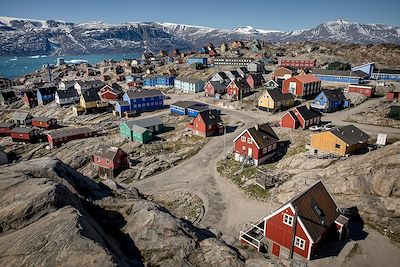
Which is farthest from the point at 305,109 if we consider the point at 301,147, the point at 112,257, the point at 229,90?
the point at 112,257

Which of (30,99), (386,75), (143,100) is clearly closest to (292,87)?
(386,75)

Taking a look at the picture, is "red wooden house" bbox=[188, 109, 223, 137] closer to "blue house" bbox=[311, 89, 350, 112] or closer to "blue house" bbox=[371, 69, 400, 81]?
"blue house" bbox=[311, 89, 350, 112]

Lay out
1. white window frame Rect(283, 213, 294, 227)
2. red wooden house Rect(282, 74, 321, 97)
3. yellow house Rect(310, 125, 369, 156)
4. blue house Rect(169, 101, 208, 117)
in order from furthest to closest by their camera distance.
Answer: red wooden house Rect(282, 74, 321, 97) → blue house Rect(169, 101, 208, 117) → yellow house Rect(310, 125, 369, 156) → white window frame Rect(283, 213, 294, 227)

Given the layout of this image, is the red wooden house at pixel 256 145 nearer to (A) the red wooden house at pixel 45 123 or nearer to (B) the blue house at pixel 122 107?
(B) the blue house at pixel 122 107

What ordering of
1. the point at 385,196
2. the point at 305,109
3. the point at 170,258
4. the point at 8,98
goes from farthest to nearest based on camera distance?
the point at 8,98 < the point at 305,109 < the point at 385,196 < the point at 170,258

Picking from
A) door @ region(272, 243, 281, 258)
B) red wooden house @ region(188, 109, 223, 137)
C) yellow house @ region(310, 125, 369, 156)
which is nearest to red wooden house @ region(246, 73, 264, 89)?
red wooden house @ region(188, 109, 223, 137)

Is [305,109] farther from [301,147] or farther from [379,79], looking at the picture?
[379,79]

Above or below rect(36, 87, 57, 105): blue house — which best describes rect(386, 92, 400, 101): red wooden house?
above
